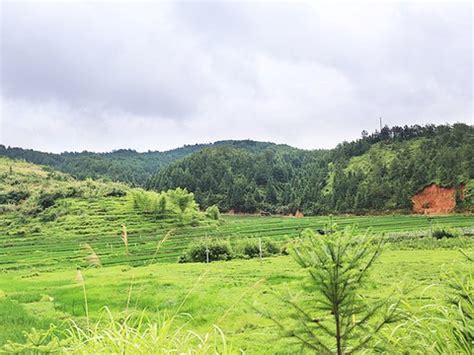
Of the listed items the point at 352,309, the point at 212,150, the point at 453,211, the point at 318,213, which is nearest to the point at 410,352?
the point at 352,309

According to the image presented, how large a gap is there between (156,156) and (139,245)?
148 metres

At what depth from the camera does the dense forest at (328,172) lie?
65.2m

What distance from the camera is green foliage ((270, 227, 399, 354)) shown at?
3072mm

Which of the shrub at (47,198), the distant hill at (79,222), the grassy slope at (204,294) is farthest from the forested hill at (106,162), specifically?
the grassy slope at (204,294)

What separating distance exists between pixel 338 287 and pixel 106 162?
5261 inches

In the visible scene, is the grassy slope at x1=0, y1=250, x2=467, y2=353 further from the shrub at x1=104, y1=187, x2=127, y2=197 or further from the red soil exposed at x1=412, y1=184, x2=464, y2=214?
the shrub at x1=104, y1=187, x2=127, y2=197

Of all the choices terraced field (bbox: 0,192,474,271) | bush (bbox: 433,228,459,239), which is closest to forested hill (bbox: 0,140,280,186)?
terraced field (bbox: 0,192,474,271)

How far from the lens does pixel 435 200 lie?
205ft

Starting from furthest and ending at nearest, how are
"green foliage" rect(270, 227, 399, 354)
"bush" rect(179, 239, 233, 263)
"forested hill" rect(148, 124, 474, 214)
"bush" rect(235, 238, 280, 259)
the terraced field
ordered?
"forested hill" rect(148, 124, 474, 214)
the terraced field
"bush" rect(235, 238, 280, 259)
"bush" rect(179, 239, 233, 263)
"green foliage" rect(270, 227, 399, 354)

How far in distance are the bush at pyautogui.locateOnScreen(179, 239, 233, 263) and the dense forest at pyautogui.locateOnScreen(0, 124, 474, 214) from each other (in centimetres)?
3936

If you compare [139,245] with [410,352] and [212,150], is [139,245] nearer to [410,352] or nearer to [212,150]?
[410,352]

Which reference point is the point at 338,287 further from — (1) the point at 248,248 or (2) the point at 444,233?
(2) the point at 444,233

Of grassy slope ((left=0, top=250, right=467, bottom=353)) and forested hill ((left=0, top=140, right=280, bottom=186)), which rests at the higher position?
forested hill ((left=0, top=140, right=280, bottom=186))

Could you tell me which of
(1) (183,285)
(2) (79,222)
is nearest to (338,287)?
(1) (183,285)
